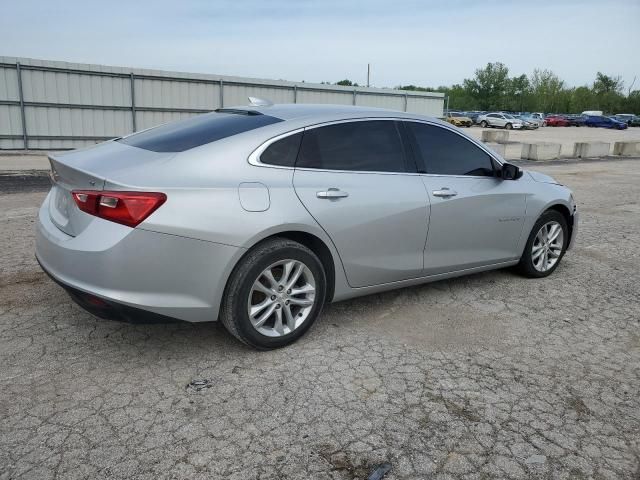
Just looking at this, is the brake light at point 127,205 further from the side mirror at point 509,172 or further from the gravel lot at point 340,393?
the side mirror at point 509,172

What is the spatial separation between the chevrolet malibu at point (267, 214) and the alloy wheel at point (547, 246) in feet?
2.28

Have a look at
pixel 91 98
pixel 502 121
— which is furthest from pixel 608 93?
pixel 91 98

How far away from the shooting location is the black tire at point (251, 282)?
3297mm

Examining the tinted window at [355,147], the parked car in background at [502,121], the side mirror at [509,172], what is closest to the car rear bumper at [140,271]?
the tinted window at [355,147]

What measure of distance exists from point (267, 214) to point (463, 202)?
181cm

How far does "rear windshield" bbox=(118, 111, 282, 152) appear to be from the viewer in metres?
3.54

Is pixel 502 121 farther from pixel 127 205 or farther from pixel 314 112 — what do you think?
pixel 127 205

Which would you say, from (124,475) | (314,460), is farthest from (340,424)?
(124,475)

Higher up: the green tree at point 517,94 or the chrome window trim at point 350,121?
the green tree at point 517,94

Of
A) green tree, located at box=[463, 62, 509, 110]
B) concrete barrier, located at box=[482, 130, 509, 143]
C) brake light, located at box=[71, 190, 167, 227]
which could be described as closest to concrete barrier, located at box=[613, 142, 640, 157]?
concrete barrier, located at box=[482, 130, 509, 143]

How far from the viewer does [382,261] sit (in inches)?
157

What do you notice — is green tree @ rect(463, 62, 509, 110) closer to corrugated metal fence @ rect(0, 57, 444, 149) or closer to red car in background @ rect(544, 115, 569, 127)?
red car in background @ rect(544, 115, 569, 127)

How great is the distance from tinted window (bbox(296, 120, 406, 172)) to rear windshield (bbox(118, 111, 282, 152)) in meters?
0.31

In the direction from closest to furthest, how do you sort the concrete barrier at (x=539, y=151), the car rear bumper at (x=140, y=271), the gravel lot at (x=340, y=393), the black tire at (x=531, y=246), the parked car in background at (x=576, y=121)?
the gravel lot at (x=340, y=393)
the car rear bumper at (x=140, y=271)
the black tire at (x=531, y=246)
the concrete barrier at (x=539, y=151)
the parked car in background at (x=576, y=121)
